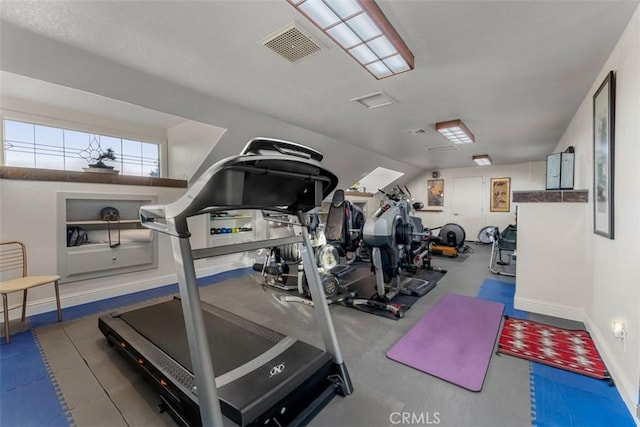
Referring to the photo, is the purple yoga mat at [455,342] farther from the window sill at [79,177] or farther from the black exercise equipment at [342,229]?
the window sill at [79,177]

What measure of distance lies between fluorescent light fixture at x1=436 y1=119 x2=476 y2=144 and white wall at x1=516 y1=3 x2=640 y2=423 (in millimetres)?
1477

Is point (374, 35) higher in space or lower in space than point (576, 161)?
higher

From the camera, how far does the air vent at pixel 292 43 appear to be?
6.70 ft

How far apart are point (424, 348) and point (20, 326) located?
4.41m

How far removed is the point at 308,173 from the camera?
5.55 ft

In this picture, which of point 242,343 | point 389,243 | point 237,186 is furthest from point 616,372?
point 237,186

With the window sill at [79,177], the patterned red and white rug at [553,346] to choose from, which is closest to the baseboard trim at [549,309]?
the patterned red and white rug at [553,346]

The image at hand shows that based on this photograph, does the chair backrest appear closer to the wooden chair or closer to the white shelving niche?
the wooden chair

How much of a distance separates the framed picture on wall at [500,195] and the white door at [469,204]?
33 centimetres

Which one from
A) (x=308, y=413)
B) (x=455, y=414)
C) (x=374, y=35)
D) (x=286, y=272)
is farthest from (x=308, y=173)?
(x=286, y=272)

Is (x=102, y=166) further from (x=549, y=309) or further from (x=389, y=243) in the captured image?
(x=549, y=309)

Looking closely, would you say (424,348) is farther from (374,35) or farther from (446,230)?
(446,230)

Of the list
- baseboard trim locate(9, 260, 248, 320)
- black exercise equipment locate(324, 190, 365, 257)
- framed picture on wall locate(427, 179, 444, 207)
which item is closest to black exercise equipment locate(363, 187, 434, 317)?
black exercise equipment locate(324, 190, 365, 257)

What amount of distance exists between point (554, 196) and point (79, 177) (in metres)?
6.25
